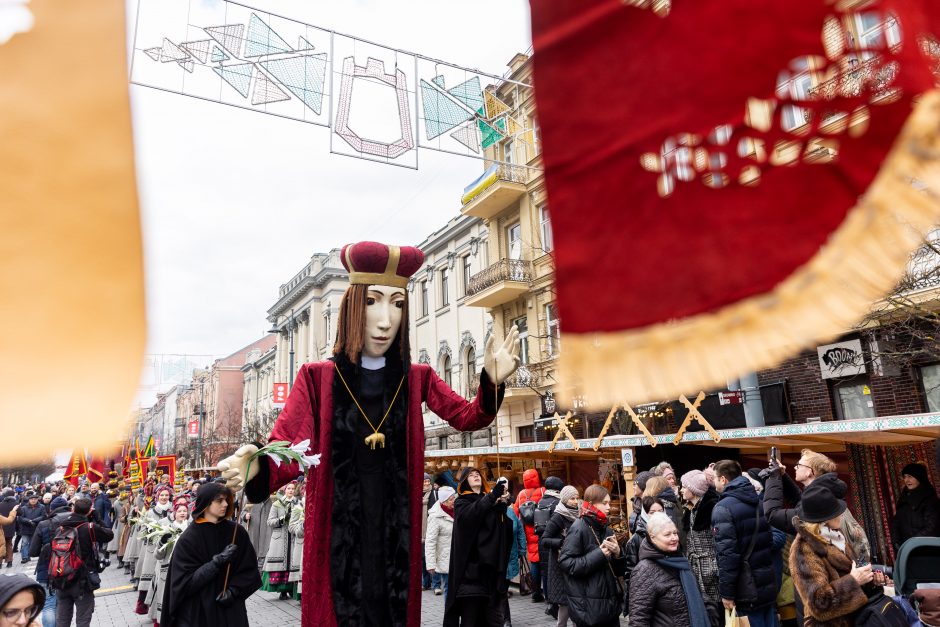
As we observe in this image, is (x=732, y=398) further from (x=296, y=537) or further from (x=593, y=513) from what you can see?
(x=296, y=537)

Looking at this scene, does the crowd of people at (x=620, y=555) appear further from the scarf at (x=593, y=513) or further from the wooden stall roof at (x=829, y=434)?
the wooden stall roof at (x=829, y=434)

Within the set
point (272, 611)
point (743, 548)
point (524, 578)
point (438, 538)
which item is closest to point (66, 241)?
point (743, 548)

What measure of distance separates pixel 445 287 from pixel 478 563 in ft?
68.5

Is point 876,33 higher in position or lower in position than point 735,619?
higher

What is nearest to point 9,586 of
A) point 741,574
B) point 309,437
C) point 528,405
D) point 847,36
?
point 309,437

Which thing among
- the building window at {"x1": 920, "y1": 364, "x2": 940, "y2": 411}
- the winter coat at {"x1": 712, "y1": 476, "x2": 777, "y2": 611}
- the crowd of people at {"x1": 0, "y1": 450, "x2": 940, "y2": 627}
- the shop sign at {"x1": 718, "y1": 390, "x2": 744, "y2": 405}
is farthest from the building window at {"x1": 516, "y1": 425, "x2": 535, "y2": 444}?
the winter coat at {"x1": 712, "y1": 476, "x2": 777, "y2": 611}

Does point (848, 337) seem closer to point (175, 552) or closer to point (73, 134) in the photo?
point (175, 552)

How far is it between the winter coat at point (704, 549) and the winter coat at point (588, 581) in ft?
3.39

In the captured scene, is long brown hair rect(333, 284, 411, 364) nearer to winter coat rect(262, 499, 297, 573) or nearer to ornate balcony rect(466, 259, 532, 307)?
winter coat rect(262, 499, 297, 573)

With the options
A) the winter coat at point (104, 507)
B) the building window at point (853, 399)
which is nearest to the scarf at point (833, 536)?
the building window at point (853, 399)

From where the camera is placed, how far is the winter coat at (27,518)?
15883 mm

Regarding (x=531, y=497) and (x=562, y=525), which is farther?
(x=531, y=497)

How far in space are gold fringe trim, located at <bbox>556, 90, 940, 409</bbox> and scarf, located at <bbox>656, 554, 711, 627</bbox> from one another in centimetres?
391

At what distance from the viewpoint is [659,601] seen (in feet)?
13.9
